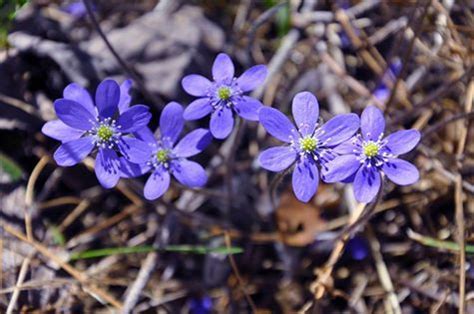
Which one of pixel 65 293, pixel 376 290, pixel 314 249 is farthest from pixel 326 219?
pixel 65 293

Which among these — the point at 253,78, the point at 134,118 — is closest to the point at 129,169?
the point at 134,118

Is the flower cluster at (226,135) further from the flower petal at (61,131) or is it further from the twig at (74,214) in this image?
the twig at (74,214)

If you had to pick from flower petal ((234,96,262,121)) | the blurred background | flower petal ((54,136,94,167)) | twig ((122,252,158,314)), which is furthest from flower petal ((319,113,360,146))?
twig ((122,252,158,314))

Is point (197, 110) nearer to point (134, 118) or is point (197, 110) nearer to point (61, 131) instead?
point (134, 118)

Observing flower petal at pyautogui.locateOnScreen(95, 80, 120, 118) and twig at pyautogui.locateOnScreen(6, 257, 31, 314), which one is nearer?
flower petal at pyautogui.locateOnScreen(95, 80, 120, 118)

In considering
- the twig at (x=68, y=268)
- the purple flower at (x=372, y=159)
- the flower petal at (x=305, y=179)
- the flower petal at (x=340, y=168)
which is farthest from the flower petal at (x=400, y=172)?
the twig at (x=68, y=268)

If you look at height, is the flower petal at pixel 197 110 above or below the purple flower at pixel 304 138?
above

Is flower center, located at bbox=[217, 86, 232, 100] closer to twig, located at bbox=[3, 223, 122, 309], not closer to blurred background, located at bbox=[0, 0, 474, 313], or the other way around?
blurred background, located at bbox=[0, 0, 474, 313]
